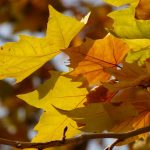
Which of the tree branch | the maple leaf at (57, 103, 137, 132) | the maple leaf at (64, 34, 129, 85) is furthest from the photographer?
the maple leaf at (64, 34, 129, 85)

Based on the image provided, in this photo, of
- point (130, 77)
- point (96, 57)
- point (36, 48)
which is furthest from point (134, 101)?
point (36, 48)

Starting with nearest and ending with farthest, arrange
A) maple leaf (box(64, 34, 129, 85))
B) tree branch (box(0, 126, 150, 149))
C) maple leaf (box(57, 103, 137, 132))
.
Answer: tree branch (box(0, 126, 150, 149))
maple leaf (box(57, 103, 137, 132))
maple leaf (box(64, 34, 129, 85))

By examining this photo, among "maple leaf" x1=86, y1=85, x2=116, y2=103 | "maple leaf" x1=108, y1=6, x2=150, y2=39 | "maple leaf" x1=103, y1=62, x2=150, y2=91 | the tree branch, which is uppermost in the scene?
"maple leaf" x1=108, y1=6, x2=150, y2=39

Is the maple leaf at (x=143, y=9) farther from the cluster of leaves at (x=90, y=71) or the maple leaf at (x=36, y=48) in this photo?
the maple leaf at (x=36, y=48)

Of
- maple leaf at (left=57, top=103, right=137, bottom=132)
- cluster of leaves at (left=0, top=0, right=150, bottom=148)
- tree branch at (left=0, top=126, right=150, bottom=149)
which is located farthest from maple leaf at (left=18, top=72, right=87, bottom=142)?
tree branch at (left=0, top=126, right=150, bottom=149)

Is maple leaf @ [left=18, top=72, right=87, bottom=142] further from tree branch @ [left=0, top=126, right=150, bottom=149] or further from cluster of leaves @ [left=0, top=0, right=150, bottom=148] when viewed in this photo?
tree branch @ [left=0, top=126, right=150, bottom=149]

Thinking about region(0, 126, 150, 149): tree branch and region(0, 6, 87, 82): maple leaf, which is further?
region(0, 6, 87, 82): maple leaf

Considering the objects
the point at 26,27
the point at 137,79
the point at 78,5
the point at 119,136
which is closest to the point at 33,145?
the point at 119,136

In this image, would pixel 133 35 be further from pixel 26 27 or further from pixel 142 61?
pixel 26 27

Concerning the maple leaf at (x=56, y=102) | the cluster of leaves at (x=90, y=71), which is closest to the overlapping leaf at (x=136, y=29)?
the cluster of leaves at (x=90, y=71)
